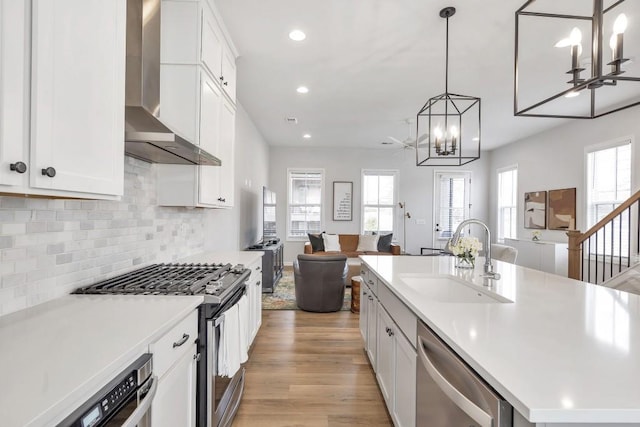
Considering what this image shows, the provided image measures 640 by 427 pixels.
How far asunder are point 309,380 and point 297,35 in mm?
2883

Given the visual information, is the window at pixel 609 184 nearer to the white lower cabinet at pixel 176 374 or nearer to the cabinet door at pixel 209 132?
the cabinet door at pixel 209 132

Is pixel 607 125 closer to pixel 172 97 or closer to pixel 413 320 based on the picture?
pixel 413 320

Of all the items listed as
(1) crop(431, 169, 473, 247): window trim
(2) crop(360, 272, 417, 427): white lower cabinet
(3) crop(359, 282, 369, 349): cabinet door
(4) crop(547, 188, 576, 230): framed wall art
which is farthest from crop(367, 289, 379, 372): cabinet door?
(1) crop(431, 169, 473, 247): window trim

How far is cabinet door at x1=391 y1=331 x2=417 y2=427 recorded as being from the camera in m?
1.43

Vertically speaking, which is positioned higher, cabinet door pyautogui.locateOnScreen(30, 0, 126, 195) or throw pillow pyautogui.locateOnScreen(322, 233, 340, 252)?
cabinet door pyautogui.locateOnScreen(30, 0, 126, 195)

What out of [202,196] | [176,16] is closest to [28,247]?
[202,196]

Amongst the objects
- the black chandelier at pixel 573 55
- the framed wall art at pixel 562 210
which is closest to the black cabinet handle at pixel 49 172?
the black chandelier at pixel 573 55

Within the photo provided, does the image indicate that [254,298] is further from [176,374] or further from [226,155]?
[176,374]

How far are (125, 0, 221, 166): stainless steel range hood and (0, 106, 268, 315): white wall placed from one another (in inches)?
13.8

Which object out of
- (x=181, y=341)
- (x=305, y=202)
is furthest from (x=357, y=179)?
(x=181, y=341)

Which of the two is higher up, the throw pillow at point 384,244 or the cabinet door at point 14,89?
the cabinet door at point 14,89

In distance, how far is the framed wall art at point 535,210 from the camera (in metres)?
6.07

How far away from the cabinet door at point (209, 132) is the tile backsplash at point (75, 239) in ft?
1.07

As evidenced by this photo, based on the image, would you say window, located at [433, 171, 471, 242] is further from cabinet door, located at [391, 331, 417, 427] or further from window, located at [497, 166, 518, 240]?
cabinet door, located at [391, 331, 417, 427]
